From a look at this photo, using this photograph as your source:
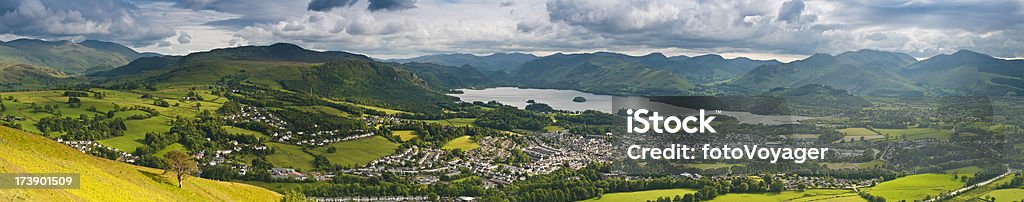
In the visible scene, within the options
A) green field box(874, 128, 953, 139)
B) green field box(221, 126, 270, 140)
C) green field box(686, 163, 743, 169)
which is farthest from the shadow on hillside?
green field box(874, 128, 953, 139)

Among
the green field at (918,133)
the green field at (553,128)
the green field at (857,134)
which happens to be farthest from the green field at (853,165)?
the green field at (553,128)

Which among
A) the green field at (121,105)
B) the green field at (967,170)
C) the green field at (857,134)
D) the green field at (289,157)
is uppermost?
the green field at (121,105)

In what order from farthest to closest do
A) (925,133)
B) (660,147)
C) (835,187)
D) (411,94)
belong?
(411,94) → (925,133) → (835,187) → (660,147)

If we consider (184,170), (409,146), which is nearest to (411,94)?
(409,146)

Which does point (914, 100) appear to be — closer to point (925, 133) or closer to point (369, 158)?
point (925, 133)

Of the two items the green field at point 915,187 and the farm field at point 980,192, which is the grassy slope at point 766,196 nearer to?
the green field at point 915,187

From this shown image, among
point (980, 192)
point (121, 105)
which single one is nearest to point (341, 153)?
point (121, 105)
